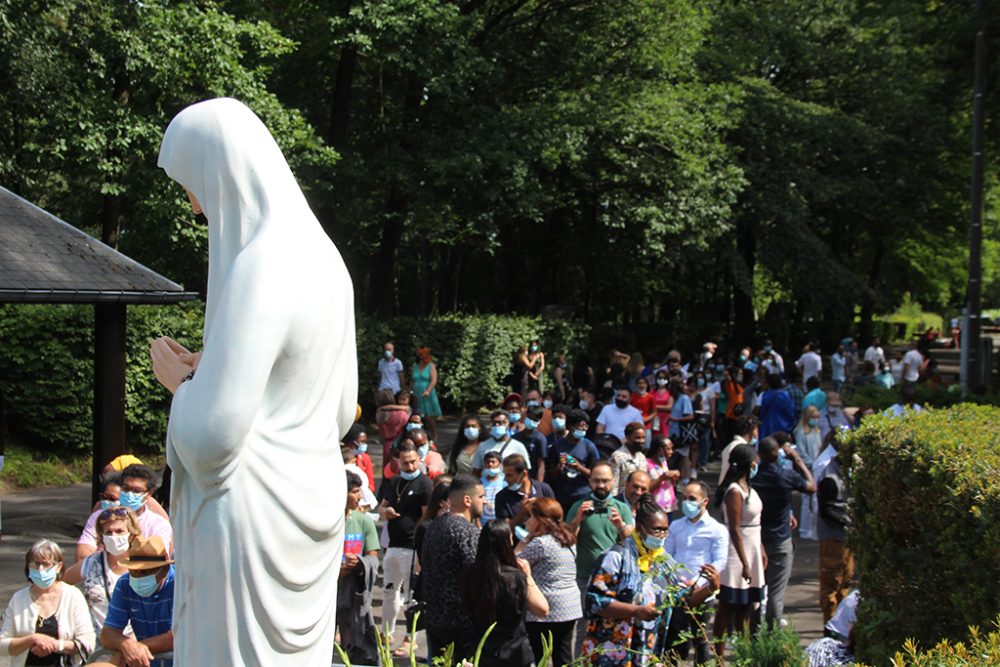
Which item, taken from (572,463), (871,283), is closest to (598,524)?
(572,463)

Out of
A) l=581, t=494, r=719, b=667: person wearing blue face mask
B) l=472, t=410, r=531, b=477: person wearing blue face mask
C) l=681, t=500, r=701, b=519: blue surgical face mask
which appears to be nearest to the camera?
l=581, t=494, r=719, b=667: person wearing blue face mask

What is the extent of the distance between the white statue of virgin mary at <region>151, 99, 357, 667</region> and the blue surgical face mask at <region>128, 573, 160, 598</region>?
2.95 meters

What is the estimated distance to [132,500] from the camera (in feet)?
24.8

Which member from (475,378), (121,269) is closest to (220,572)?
(121,269)

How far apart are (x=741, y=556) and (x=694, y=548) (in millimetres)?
838

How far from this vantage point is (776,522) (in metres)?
10.0

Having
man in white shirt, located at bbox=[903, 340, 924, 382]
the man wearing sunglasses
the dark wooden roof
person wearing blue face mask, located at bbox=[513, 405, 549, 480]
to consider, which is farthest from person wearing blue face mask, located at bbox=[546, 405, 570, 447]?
man in white shirt, located at bbox=[903, 340, 924, 382]

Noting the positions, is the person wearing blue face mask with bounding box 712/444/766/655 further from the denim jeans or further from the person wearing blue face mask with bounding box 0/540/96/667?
the person wearing blue face mask with bounding box 0/540/96/667

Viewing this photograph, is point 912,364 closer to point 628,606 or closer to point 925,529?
point 925,529

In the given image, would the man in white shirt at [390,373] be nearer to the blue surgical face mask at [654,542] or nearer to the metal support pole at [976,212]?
the metal support pole at [976,212]

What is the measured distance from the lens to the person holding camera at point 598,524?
870cm

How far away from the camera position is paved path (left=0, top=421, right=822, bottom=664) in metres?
10.9

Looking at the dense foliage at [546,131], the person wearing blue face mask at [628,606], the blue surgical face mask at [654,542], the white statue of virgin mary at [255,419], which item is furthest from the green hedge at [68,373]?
the white statue of virgin mary at [255,419]

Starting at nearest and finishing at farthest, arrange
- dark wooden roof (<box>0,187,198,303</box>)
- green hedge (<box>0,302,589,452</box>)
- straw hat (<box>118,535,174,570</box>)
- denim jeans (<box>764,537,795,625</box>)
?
straw hat (<box>118,535,174,570</box>) → denim jeans (<box>764,537,795,625</box>) → dark wooden roof (<box>0,187,198,303</box>) → green hedge (<box>0,302,589,452</box>)
